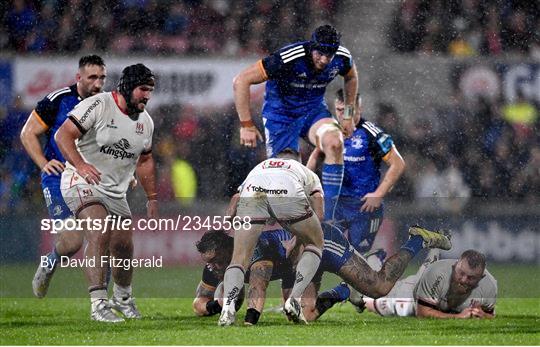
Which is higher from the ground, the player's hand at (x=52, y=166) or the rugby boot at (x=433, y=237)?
the player's hand at (x=52, y=166)

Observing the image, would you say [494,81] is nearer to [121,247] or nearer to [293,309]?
[121,247]

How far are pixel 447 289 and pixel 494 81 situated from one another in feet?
22.3

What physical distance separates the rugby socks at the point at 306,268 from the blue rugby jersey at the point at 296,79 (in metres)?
1.33

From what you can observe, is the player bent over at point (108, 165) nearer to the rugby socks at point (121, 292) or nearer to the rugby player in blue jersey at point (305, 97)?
the rugby socks at point (121, 292)

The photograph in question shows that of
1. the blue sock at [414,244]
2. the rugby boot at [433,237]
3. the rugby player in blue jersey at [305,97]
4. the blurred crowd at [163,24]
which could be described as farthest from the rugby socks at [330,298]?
the blurred crowd at [163,24]

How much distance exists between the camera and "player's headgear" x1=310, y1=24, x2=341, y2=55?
23.3 ft

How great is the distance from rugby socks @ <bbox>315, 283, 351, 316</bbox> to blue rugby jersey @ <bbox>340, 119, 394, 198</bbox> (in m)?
1.45

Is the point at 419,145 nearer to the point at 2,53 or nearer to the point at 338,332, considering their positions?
the point at 2,53

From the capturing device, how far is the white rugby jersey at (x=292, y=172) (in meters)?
6.55

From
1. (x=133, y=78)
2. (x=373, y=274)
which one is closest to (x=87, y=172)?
(x=133, y=78)

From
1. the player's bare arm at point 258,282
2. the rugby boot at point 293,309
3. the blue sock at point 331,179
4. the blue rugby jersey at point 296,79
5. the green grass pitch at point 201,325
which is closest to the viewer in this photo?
the green grass pitch at point 201,325

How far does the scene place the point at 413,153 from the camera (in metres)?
13.0

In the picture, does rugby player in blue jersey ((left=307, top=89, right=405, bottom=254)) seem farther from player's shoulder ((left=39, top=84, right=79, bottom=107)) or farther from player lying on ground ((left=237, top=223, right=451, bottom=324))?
player's shoulder ((left=39, top=84, right=79, bottom=107))

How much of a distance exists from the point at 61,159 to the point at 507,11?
26.9 ft
